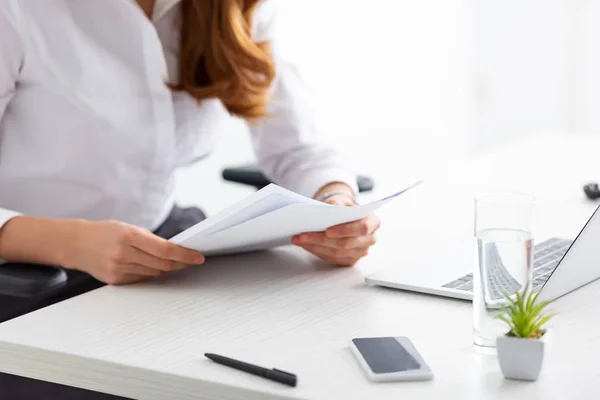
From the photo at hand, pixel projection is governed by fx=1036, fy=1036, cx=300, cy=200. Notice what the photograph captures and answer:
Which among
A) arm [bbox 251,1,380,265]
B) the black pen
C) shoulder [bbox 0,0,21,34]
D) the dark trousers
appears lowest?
the dark trousers

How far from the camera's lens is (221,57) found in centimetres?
172

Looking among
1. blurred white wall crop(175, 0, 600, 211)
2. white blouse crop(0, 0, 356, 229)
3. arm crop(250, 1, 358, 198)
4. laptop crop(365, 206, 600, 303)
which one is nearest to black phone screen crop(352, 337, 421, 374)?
laptop crop(365, 206, 600, 303)

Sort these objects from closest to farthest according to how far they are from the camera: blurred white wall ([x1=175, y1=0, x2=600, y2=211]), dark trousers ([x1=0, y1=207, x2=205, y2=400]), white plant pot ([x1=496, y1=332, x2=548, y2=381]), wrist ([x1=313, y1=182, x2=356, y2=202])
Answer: white plant pot ([x1=496, y1=332, x2=548, y2=381])
dark trousers ([x1=0, y1=207, x2=205, y2=400])
wrist ([x1=313, y1=182, x2=356, y2=202])
blurred white wall ([x1=175, y1=0, x2=600, y2=211])

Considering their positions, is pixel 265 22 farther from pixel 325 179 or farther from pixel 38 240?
pixel 38 240

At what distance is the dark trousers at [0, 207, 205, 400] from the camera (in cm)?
134

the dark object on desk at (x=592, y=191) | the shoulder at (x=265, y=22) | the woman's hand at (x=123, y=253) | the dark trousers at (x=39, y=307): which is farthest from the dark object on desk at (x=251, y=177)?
the woman's hand at (x=123, y=253)

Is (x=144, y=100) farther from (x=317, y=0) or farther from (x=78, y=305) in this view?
(x=317, y=0)

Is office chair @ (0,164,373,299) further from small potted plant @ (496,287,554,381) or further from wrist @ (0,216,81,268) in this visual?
small potted plant @ (496,287,554,381)

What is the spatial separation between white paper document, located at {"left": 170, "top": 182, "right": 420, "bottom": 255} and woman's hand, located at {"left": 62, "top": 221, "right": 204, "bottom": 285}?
22mm

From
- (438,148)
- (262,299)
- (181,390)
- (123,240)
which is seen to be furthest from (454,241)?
(438,148)

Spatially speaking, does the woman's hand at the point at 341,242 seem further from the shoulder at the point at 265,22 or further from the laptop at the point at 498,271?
the shoulder at the point at 265,22

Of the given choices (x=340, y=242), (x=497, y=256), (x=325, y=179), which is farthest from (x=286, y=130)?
(x=497, y=256)

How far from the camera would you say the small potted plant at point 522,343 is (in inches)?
37.9

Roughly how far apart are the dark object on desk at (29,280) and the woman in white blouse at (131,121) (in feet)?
Result: 0.22
